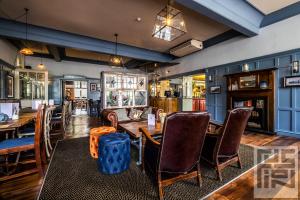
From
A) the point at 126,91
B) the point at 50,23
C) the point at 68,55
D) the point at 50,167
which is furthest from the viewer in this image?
the point at 68,55

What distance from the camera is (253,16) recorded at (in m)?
4.16

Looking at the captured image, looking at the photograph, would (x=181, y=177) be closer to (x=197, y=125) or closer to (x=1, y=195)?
(x=197, y=125)

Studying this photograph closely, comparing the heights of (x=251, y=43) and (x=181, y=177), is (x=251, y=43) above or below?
above

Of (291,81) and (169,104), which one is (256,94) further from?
(169,104)

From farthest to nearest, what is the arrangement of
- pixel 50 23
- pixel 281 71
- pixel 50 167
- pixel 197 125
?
pixel 50 23 → pixel 281 71 → pixel 50 167 → pixel 197 125

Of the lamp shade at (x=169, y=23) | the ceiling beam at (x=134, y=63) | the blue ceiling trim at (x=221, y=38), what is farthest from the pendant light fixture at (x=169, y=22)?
the ceiling beam at (x=134, y=63)

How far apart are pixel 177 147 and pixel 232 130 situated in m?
0.91

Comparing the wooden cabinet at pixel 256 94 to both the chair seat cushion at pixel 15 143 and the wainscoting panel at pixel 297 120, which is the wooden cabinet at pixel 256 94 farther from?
the chair seat cushion at pixel 15 143

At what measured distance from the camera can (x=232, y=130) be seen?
199 cm

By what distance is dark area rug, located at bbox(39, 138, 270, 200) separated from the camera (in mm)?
1673

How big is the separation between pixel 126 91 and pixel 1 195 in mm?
4589

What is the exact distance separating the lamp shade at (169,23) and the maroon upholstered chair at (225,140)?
2.07m

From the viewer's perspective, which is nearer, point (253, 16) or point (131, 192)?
point (131, 192)

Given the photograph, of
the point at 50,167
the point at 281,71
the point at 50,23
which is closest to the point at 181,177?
the point at 50,167
